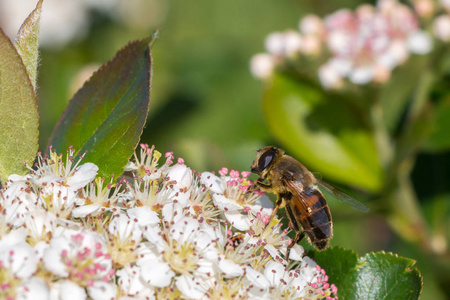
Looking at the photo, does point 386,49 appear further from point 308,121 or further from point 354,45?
point 308,121

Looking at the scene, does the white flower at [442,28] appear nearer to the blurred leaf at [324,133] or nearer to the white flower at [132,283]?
the blurred leaf at [324,133]

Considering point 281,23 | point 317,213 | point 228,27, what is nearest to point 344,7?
point 281,23

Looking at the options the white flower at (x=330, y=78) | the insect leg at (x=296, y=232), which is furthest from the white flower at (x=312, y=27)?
the insect leg at (x=296, y=232)

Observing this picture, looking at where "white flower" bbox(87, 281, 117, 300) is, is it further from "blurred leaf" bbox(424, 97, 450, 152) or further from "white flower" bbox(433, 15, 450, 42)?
"white flower" bbox(433, 15, 450, 42)

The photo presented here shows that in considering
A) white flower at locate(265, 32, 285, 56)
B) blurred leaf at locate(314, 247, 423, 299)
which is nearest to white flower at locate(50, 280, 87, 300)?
blurred leaf at locate(314, 247, 423, 299)

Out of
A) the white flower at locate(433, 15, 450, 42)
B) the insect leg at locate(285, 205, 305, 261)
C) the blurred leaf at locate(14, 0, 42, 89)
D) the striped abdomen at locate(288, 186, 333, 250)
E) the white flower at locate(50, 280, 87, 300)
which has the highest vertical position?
the white flower at locate(433, 15, 450, 42)

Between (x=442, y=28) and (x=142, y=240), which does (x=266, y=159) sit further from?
(x=442, y=28)

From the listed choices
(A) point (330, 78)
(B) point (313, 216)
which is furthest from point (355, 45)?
(B) point (313, 216)
